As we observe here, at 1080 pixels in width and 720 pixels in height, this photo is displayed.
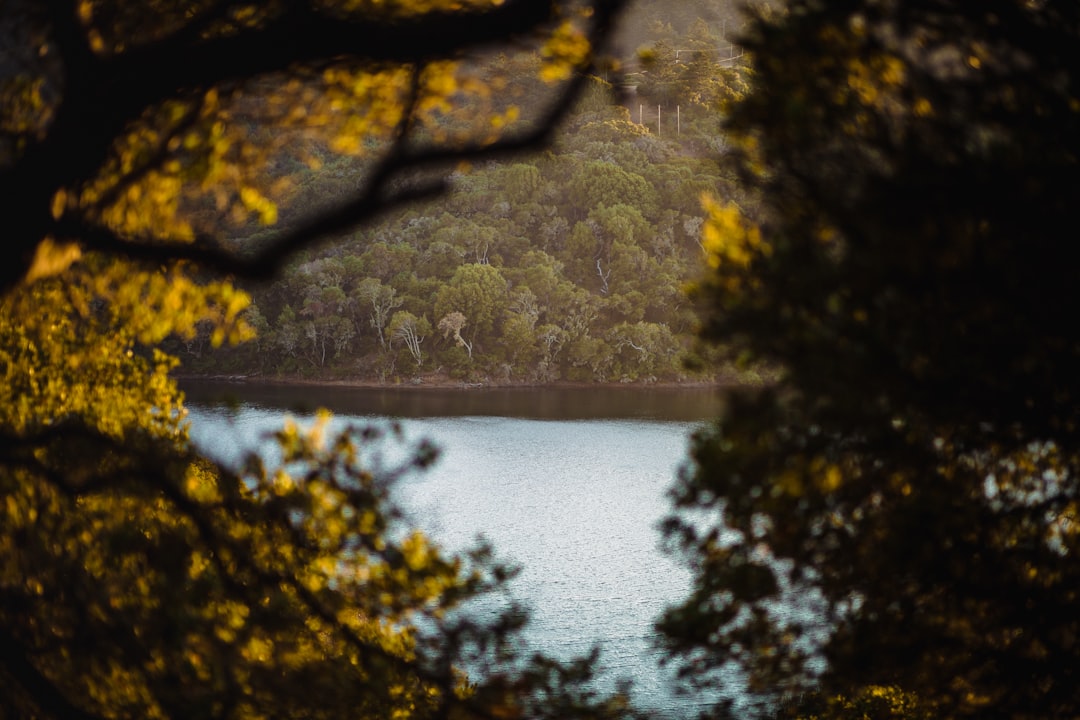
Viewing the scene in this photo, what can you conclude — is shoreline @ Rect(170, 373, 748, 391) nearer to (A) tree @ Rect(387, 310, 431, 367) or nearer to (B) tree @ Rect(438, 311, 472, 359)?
(A) tree @ Rect(387, 310, 431, 367)

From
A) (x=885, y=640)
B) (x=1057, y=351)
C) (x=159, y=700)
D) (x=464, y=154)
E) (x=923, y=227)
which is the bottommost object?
(x=159, y=700)

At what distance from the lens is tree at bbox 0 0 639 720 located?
5.44 metres

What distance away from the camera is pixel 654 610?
3188cm

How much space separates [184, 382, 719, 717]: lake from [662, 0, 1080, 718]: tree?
336 centimetres

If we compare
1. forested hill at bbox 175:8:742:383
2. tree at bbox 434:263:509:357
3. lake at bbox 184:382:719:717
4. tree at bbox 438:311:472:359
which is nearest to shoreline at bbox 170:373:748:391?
forested hill at bbox 175:8:742:383

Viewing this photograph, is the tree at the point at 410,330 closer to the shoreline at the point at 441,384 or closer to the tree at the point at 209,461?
the shoreline at the point at 441,384

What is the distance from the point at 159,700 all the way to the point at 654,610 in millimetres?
26585

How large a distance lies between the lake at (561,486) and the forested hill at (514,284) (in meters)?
5.18

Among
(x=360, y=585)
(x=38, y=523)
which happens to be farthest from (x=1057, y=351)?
(x=38, y=523)

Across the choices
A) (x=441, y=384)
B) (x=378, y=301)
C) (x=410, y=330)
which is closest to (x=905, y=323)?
(x=441, y=384)

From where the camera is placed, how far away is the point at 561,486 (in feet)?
148

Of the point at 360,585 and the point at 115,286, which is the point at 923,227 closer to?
the point at 360,585

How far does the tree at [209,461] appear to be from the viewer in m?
5.44

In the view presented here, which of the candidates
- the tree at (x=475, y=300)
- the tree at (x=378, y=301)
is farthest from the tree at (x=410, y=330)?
the tree at (x=475, y=300)
